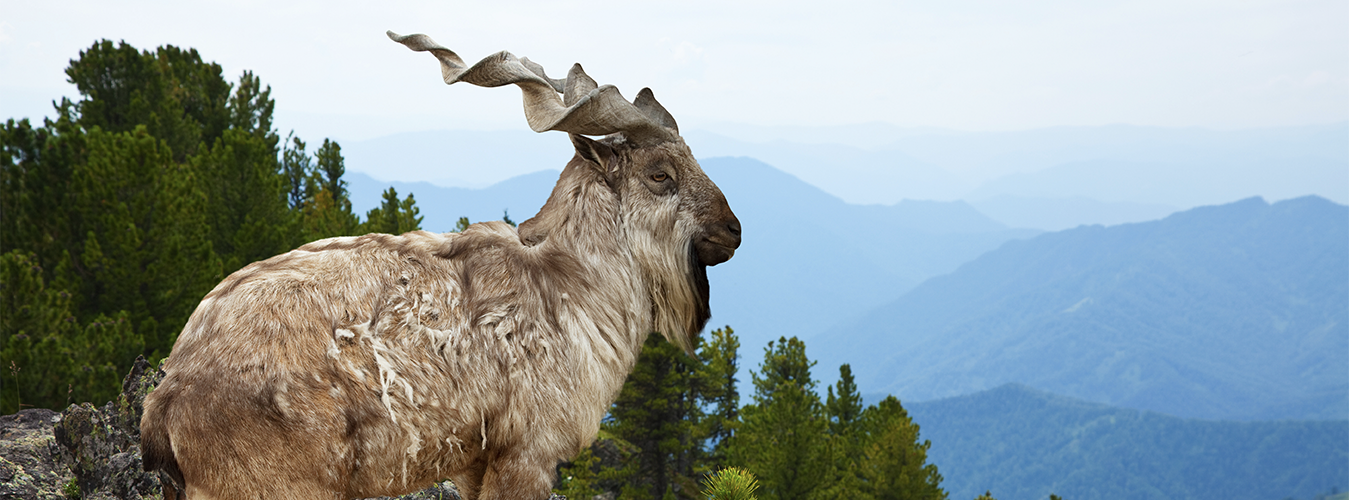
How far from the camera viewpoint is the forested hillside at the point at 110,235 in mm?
12367

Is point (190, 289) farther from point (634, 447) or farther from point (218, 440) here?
point (634, 447)

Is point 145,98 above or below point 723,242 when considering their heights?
above

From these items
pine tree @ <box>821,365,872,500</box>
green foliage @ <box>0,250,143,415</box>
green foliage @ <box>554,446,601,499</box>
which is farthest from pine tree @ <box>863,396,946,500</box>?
green foliage @ <box>0,250,143,415</box>

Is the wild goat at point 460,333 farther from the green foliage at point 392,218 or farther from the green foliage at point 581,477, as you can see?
the green foliage at point 581,477

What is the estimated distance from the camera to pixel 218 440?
385 centimetres

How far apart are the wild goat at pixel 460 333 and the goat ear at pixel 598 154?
11 mm

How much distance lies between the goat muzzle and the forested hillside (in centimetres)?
769

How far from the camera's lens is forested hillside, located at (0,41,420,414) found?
40.6ft

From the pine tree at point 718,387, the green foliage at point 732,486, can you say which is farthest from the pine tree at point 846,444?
the green foliage at point 732,486

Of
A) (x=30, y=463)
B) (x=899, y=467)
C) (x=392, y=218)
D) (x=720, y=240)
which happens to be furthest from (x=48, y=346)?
Answer: (x=899, y=467)

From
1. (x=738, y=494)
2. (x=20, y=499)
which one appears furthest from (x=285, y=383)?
(x=20, y=499)

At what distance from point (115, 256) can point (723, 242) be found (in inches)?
533

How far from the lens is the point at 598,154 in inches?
202

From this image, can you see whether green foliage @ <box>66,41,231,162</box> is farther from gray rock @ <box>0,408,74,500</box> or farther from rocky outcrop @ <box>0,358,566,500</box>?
Result: rocky outcrop @ <box>0,358,566,500</box>
